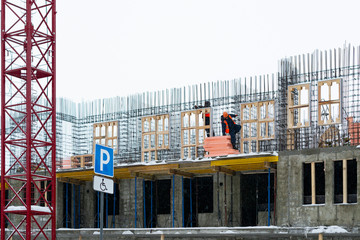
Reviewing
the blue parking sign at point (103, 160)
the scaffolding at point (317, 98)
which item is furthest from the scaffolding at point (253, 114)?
the blue parking sign at point (103, 160)

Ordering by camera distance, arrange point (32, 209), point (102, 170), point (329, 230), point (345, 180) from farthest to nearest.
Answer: point (32, 209) < point (345, 180) < point (329, 230) < point (102, 170)

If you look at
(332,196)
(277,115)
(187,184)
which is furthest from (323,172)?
(187,184)

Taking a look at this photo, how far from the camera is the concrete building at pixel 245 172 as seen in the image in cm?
2841

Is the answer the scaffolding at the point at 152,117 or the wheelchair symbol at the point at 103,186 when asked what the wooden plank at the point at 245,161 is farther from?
the wheelchair symbol at the point at 103,186

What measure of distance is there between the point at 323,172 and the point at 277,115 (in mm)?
5280

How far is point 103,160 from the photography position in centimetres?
1299

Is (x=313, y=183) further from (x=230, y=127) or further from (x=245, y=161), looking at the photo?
(x=230, y=127)

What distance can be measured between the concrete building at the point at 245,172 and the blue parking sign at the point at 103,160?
15.9 metres

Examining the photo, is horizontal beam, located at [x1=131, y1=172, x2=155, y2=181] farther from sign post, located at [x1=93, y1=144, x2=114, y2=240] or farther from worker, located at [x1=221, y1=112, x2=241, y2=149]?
sign post, located at [x1=93, y1=144, x2=114, y2=240]

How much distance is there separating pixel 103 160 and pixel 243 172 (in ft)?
67.8

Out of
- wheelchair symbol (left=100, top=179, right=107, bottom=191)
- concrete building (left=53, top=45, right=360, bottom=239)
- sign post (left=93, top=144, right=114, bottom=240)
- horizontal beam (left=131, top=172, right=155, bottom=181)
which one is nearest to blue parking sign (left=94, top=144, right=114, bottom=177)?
sign post (left=93, top=144, right=114, bottom=240)

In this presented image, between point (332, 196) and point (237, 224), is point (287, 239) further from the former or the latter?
point (237, 224)

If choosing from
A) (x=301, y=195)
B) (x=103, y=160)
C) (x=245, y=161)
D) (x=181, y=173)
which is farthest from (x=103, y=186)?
(x=181, y=173)

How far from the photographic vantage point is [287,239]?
27984mm
